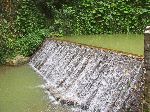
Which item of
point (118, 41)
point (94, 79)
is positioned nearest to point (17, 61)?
point (118, 41)

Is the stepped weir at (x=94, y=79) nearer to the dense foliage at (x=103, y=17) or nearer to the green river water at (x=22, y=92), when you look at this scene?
the green river water at (x=22, y=92)

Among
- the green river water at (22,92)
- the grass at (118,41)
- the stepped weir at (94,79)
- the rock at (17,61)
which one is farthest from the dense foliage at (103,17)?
the stepped weir at (94,79)

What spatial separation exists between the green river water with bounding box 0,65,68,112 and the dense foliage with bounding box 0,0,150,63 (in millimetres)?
3931

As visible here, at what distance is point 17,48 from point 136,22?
5.96m

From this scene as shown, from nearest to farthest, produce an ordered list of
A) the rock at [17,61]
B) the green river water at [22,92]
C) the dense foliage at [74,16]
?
the green river water at [22,92] < the rock at [17,61] < the dense foliage at [74,16]

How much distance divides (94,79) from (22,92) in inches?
107

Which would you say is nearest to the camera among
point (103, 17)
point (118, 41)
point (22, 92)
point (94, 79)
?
point (94, 79)

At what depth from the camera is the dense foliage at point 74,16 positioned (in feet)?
67.6

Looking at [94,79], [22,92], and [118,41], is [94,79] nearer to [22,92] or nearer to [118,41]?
[22,92]

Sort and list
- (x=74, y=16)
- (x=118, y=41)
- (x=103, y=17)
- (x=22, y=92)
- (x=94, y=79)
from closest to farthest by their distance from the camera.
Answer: (x=94, y=79), (x=22, y=92), (x=118, y=41), (x=103, y=17), (x=74, y=16)

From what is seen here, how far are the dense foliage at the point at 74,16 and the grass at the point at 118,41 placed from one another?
108 cm

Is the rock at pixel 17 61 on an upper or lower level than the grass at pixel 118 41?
lower

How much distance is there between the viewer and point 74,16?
21.2 meters

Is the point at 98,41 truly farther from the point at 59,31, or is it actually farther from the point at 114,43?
the point at 59,31
